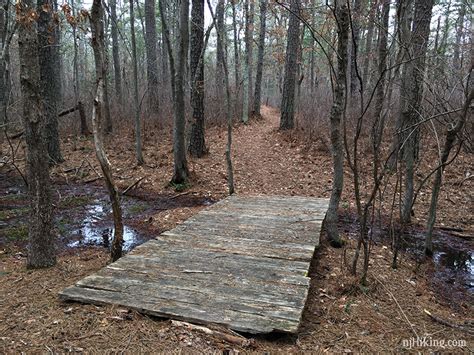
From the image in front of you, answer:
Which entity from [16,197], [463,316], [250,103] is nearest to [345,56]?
[463,316]

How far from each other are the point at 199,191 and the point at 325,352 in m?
5.99

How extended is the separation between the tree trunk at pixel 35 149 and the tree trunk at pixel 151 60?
33.2ft

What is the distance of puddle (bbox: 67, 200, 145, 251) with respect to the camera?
5328mm

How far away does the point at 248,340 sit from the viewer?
2.51 metres

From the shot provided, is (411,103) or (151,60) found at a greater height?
(151,60)

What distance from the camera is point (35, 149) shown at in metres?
3.75

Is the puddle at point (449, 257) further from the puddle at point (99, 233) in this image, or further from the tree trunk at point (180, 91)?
the tree trunk at point (180, 91)

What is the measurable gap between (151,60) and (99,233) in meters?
10.5

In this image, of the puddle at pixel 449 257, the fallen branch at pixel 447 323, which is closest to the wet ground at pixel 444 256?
the puddle at pixel 449 257

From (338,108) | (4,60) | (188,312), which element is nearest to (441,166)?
(338,108)

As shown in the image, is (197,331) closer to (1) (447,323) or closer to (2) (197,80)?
(1) (447,323)

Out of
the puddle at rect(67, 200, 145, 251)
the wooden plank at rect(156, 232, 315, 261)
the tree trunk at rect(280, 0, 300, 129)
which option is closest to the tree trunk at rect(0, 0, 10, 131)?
the puddle at rect(67, 200, 145, 251)

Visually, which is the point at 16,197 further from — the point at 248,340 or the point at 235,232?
the point at 248,340

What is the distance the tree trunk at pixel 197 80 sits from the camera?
29.9 ft
